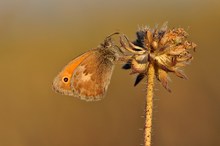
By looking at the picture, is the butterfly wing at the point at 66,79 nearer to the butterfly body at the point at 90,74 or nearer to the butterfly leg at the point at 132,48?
the butterfly body at the point at 90,74

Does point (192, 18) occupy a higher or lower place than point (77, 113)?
higher

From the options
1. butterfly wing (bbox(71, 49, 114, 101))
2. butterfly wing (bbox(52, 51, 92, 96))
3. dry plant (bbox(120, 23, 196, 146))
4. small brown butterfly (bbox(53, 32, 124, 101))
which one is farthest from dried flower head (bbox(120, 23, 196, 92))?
butterfly wing (bbox(52, 51, 92, 96))

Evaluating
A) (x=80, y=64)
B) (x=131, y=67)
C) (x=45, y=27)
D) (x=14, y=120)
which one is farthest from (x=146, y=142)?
(x=45, y=27)

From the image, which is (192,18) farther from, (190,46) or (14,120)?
(190,46)

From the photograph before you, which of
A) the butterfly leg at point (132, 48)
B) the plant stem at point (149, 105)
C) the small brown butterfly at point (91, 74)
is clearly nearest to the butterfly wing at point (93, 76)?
the small brown butterfly at point (91, 74)

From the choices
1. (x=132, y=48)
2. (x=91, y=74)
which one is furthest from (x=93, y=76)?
(x=132, y=48)

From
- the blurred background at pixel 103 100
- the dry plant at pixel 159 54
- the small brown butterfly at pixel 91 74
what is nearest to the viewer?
the dry plant at pixel 159 54

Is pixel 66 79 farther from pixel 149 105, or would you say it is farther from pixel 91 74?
pixel 149 105

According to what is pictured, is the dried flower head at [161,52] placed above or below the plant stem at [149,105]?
above

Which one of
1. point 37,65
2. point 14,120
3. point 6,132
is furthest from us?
point 37,65
